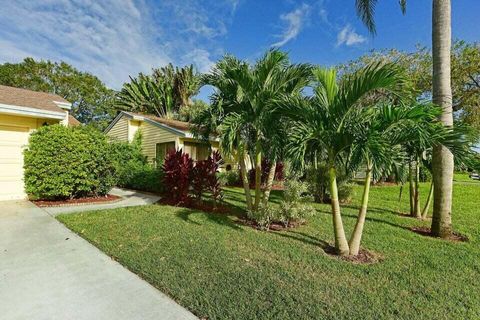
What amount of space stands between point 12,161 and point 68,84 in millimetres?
25968

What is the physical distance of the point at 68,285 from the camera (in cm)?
321

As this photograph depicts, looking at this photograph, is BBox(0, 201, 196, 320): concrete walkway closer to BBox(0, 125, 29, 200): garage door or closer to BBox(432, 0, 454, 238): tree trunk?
BBox(0, 125, 29, 200): garage door

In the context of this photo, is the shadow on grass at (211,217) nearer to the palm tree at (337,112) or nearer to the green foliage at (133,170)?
the palm tree at (337,112)

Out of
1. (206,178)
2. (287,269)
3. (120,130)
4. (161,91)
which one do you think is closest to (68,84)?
(161,91)

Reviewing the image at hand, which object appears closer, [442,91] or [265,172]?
[442,91]

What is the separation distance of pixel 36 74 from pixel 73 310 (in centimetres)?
3331

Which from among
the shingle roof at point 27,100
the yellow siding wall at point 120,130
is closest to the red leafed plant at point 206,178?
the shingle roof at point 27,100

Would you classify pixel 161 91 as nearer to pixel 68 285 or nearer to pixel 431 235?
pixel 68 285

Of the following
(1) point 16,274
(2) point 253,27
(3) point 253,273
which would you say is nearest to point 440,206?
(3) point 253,273

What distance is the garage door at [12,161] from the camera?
8227 mm

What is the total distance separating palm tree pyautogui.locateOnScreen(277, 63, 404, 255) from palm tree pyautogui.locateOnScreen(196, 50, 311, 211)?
1.45 meters

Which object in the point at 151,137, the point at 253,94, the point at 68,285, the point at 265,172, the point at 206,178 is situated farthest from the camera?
the point at 151,137

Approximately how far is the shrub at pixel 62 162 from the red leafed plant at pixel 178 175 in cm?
254

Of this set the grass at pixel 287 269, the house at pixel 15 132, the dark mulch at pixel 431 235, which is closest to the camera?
the grass at pixel 287 269
